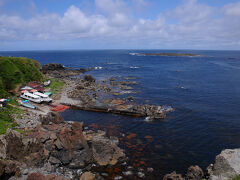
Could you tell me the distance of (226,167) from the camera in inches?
893

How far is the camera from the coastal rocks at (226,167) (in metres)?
21.8

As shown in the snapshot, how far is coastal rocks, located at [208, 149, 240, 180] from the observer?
21844 millimetres

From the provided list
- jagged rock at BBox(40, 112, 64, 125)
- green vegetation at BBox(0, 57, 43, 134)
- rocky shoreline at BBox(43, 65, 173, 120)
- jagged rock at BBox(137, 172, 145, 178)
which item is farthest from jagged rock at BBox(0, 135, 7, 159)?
rocky shoreline at BBox(43, 65, 173, 120)

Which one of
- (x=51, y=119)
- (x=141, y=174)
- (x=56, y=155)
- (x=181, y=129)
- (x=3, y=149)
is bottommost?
(x=141, y=174)

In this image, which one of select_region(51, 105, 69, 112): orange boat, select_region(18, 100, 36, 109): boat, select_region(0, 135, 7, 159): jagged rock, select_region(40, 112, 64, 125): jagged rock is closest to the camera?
select_region(0, 135, 7, 159): jagged rock

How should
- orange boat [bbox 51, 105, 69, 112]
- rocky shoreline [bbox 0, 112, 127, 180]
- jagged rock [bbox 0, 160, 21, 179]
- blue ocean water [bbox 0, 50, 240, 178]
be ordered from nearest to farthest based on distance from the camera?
1. jagged rock [bbox 0, 160, 21, 179]
2. rocky shoreline [bbox 0, 112, 127, 180]
3. blue ocean water [bbox 0, 50, 240, 178]
4. orange boat [bbox 51, 105, 69, 112]

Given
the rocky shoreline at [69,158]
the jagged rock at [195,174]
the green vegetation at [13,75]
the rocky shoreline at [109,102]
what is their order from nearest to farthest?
1. the rocky shoreline at [69,158]
2. the jagged rock at [195,174]
3. the rocky shoreline at [109,102]
4. the green vegetation at [13,75]

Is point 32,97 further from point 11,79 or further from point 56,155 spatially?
point 56,155

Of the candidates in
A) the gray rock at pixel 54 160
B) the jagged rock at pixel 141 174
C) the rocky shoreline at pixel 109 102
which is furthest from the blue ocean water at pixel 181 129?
the gray rock at pixel 54 160

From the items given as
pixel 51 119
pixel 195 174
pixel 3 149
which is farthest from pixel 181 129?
pixel 3 149

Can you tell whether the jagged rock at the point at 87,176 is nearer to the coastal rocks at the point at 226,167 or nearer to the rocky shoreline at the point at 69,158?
the rocky shoreline at the point at 69,158

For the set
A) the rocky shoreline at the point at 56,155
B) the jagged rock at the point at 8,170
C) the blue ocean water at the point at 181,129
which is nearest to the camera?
the jagged rock at the point at 8,170

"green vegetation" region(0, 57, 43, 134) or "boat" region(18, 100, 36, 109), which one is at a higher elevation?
"green vegetation" region(0, 57, 43, 134)

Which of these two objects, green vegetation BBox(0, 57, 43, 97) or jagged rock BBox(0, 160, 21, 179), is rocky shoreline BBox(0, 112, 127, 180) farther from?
green vegetation BBox(0, 57, 43, 97)
